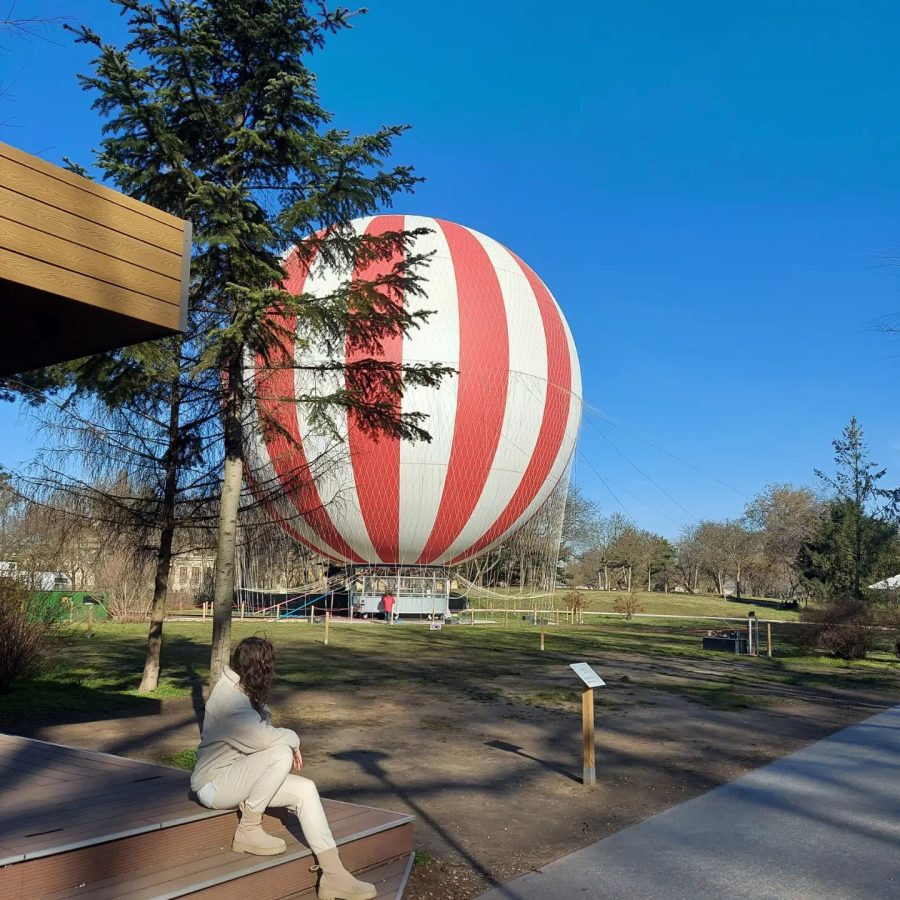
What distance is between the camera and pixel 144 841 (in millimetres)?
3479

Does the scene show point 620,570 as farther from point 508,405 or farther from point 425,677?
point 425,677

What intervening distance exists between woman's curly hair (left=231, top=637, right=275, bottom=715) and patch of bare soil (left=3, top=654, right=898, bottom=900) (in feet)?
4.29

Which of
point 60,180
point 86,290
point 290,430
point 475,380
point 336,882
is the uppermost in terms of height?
point 475,380

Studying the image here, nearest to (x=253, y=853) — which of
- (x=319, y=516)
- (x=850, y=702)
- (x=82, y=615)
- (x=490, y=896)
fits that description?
(x=490, y=896)

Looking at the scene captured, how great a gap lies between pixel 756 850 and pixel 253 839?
2988 millimetres

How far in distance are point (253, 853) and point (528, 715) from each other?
629cm

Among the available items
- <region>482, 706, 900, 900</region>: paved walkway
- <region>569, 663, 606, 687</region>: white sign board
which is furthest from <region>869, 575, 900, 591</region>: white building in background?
<region>569, 663, 606, 687</region>: white sign board

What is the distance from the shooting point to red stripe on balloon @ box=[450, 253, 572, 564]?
23.4m

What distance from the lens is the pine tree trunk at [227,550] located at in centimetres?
832

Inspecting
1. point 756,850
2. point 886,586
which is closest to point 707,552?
point 886,586

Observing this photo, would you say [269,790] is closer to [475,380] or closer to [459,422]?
[459,422]

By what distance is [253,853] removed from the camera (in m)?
3.78

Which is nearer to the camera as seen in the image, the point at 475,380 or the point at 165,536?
the point at 165,536

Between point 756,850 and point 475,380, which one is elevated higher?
point 475,380
